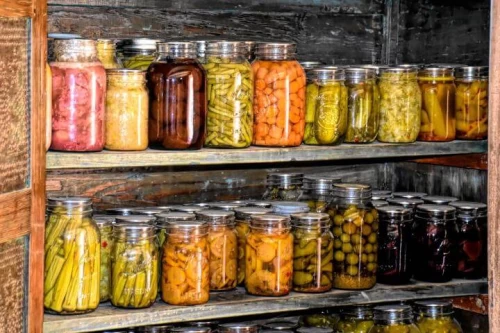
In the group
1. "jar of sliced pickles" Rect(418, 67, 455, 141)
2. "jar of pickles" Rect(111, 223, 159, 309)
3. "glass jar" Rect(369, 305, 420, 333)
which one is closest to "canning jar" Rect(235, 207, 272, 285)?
"jar of pickles" Rect(111, 223, 159, 309)

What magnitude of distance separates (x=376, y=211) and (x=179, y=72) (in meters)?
0.61

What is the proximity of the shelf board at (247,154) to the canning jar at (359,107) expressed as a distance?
0.11 feet

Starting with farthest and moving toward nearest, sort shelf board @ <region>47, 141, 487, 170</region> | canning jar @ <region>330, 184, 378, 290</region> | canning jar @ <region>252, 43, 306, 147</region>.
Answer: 1. canning jar @ <region>330, 184, 378, 290</region>
2. canning jar @ <region>252, 43, 306, 147</region>
3. shelf board @ <region>47, 141, 487, 170</region>

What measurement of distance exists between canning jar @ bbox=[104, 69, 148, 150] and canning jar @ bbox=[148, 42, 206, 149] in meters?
0.05

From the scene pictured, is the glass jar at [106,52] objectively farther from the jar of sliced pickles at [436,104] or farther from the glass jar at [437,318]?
the glass jar at [437,318]

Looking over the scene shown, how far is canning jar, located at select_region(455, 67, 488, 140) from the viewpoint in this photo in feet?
8.18

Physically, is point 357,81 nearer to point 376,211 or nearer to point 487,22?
point 376,211

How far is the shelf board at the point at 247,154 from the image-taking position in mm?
2033

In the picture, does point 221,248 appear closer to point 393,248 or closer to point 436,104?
point 393,248

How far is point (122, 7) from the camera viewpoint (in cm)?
252

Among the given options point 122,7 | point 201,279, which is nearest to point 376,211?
point 201,279

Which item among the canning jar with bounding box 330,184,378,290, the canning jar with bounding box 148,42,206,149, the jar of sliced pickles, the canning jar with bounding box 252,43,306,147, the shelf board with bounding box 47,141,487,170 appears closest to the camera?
the shelf board with bounding box 47,141,487,170

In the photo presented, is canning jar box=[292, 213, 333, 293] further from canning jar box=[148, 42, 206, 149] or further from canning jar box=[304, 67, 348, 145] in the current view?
canning jar box=[148, 42, 206, 149]

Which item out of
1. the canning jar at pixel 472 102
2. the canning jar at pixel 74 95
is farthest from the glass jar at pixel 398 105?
the canning jar at pixel 74 95
